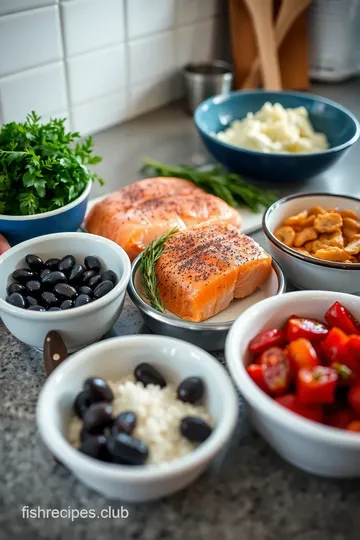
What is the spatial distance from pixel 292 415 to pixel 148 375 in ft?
0.67

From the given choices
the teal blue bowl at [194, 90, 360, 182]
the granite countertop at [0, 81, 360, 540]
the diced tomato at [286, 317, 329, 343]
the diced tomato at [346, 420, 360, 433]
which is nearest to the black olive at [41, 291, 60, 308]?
the granite countertop at [0, 81, 360, 540]

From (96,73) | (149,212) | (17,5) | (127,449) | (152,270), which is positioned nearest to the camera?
(127,449)

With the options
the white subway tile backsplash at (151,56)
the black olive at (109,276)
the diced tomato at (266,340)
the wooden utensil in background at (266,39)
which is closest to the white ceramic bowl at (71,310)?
the black olive at (109,276)

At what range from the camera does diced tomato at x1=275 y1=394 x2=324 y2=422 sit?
73 cm

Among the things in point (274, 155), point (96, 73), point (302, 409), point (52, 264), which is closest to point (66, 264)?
point (52, 264)

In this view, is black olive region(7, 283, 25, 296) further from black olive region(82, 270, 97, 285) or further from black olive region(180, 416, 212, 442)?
black olive region(180, 416, 212, 442)

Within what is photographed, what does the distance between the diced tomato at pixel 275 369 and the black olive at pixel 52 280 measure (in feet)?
1.14

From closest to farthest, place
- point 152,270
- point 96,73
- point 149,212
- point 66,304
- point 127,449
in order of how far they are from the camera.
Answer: point 127,449 → point 66,304 → point 152,270 → point 149,212 → point 96,73

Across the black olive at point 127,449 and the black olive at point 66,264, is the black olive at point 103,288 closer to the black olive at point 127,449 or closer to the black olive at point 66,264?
the black olive at point 66,264

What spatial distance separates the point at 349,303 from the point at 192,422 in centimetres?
31

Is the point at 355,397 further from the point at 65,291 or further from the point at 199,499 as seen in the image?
the point at 65,291

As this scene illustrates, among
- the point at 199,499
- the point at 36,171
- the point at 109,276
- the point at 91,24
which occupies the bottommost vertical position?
the point at 199,499

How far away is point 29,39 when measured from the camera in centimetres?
134

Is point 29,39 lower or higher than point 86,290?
higher
